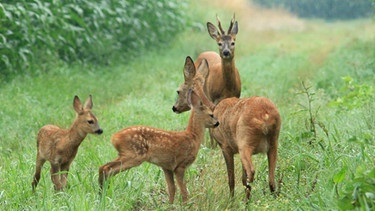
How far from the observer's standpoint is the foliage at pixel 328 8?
31.8 metres

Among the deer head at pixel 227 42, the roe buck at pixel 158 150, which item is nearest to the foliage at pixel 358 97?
the deer head at pixel 227 42

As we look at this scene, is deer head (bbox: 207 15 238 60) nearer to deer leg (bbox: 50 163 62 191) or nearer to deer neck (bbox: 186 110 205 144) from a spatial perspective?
deer neck (bbox: 186 110 205 144)

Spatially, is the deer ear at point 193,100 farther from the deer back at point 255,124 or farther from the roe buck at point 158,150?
the deer back at point 255,124

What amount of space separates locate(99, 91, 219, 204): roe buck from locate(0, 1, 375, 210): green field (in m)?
0.16

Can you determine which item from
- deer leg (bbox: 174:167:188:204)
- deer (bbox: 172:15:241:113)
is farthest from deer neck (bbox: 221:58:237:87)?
deer leg (bbox: 174:167:188:204)

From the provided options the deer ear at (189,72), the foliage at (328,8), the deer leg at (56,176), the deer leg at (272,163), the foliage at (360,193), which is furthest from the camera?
the foliage at (328,8)

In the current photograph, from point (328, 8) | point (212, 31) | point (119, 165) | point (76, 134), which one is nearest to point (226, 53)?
point (212, 31)

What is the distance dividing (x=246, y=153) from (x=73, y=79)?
838 cm

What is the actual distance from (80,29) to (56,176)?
845 cm

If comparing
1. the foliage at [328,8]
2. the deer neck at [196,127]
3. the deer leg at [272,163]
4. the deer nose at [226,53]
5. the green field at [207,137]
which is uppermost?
the deer nose at [226,53]

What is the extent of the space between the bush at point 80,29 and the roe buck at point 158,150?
5.58 metres

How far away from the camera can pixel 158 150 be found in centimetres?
738

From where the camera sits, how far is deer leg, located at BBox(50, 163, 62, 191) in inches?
305

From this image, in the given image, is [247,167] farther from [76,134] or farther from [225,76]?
[225,76]
